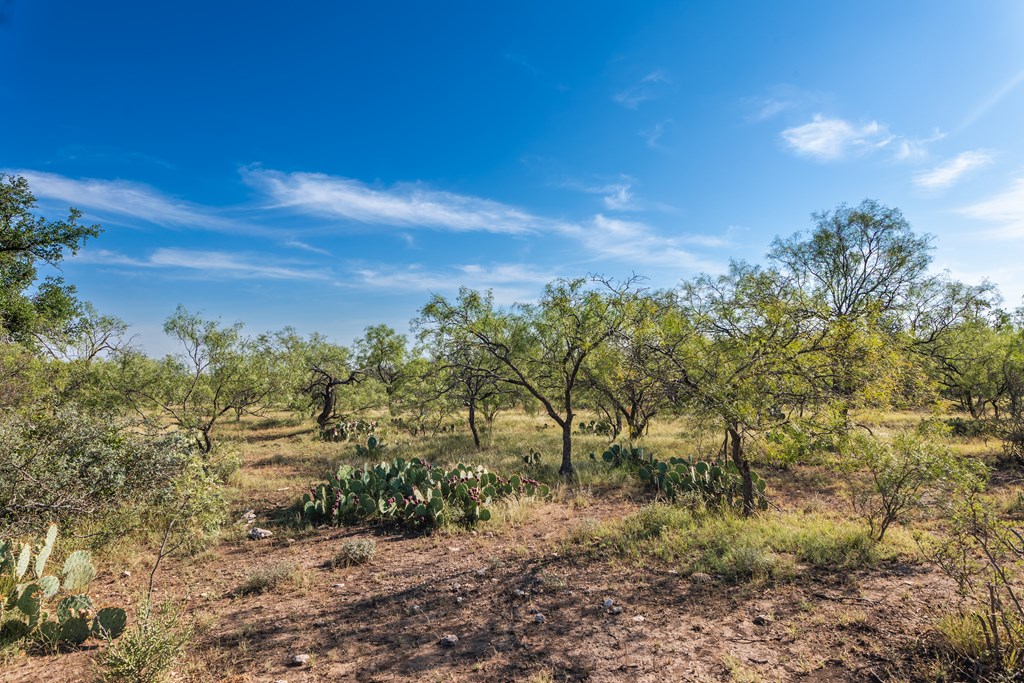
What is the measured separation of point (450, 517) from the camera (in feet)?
A: 32.2

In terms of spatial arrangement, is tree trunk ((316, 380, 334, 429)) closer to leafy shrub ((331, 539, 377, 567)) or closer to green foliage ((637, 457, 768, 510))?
leafy shrub ((331, 539, 377, 567))

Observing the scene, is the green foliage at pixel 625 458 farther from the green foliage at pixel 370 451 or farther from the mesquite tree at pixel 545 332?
the green foliage at pixel 370 451

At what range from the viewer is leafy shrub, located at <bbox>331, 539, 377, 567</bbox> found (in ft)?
26.0

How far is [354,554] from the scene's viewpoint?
7.95 m

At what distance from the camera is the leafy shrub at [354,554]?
791cm

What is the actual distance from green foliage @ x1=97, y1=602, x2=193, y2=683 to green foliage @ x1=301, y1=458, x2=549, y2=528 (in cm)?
538

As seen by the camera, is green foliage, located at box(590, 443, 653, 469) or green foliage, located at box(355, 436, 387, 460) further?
green foliage, located at box(355, 436, 387, 460)

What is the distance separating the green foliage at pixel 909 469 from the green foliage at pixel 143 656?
30.6 feet

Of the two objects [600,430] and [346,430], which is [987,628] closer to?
[600,430]

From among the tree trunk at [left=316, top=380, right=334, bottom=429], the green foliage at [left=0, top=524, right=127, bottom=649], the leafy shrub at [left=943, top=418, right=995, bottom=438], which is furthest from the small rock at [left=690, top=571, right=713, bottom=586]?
the tree trunk at [left=316, top=380, right=334, bottom=429]

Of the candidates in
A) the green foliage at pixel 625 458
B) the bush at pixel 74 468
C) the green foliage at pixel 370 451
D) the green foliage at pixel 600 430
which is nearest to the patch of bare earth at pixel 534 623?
the bush at pixel 74 468

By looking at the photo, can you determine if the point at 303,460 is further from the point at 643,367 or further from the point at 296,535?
the point at 643,367

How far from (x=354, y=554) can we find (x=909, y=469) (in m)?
9.19

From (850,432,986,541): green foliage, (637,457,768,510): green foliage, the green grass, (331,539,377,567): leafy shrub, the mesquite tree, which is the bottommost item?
(331,539,377,567): leafy shrub
